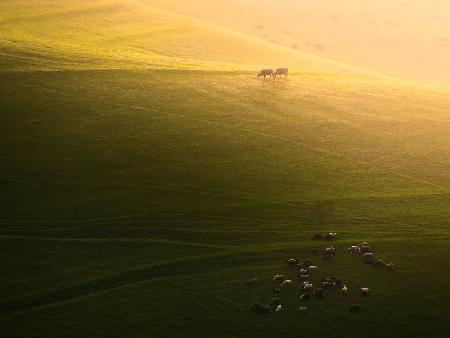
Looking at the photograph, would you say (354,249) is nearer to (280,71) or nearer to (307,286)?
(307,286)

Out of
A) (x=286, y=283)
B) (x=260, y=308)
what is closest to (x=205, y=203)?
(x=286, y=283)

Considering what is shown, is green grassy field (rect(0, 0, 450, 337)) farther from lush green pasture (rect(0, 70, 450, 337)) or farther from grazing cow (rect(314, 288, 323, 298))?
grazing cow (rect(314, 288, 323, 298))

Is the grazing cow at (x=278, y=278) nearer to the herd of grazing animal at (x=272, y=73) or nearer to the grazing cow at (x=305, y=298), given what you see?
the grazing cow at (x=305, y=298)

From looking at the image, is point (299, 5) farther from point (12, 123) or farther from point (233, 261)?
point (233, 261)

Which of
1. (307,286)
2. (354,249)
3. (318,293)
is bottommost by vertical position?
(318,293)

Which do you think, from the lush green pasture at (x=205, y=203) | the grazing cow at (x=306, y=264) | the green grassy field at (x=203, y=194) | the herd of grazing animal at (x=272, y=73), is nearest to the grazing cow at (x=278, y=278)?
the green grassy field at (x=203, y=194)
